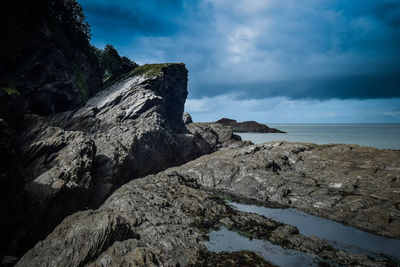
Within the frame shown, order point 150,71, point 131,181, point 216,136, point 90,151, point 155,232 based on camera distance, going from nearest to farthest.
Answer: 1. point 155,232
2. point 90,151
3. point 131,181
4. point 150,71
5. point 216,136

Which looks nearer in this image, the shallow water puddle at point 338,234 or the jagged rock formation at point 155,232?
the jagged rock formation at point 155,232

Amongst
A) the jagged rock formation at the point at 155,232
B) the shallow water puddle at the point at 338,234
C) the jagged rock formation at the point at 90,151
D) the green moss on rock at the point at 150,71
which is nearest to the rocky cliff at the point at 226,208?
the jagged rock formation at the point at 155,232

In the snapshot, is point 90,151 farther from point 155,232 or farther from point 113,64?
point 113,64

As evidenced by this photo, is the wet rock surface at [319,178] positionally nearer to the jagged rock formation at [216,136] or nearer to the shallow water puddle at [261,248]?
the shallow water puddle at [261,248]

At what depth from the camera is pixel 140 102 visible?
42.0 m

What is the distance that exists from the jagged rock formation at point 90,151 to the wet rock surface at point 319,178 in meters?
8.32

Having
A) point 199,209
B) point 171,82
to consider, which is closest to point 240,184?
point 199,209

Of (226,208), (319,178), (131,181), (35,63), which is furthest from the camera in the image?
(35,63)

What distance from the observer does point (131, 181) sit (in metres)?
23.1

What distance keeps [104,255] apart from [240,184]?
20113mm

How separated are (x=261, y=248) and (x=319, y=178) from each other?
667 inches

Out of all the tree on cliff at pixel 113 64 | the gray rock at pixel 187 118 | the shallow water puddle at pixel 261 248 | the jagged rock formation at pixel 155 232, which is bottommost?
the shallow water puddle at pixel 261 248

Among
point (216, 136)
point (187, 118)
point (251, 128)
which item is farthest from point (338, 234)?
point (251, 128)

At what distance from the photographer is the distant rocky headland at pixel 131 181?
11.9 metres
